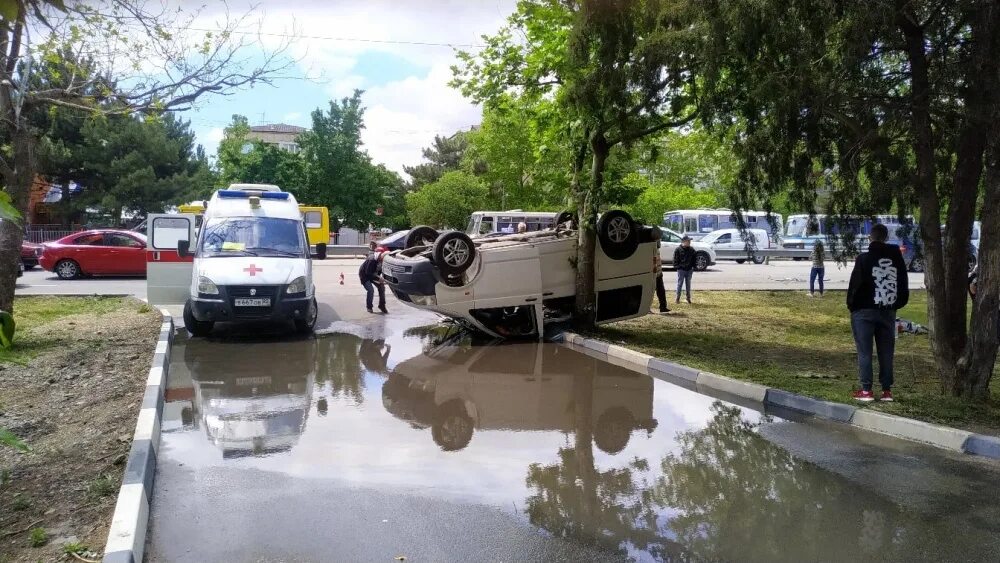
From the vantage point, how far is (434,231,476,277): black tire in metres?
11.7

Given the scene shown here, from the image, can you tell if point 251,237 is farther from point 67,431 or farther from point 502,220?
point 502,220

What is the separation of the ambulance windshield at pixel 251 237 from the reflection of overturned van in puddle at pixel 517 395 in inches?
129

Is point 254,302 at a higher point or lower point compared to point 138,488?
higher

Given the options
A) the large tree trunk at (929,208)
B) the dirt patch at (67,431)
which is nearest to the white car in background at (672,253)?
the dirt patch at (67,431)

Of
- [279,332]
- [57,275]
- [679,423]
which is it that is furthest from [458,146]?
[679,423]

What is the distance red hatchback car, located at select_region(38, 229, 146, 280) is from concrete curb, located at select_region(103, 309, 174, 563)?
17329 millimetres

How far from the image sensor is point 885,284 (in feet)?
26.0

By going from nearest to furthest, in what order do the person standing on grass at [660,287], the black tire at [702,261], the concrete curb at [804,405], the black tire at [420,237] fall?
the concrete curb at [804,405] → the black tire at [420,237] → the person standing on grass at [660,287] → the black tire at [702,261]

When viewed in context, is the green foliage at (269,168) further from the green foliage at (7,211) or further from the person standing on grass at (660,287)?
the green foliage at (7,211)

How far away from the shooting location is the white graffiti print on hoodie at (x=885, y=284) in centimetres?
791

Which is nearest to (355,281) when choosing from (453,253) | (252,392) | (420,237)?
(420,237)

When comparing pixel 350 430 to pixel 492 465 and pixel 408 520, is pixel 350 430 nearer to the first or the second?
pixel 492 465

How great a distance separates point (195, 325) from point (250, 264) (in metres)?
1.45

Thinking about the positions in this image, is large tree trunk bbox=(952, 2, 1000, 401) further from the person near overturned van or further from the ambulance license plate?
the person near overturned van
